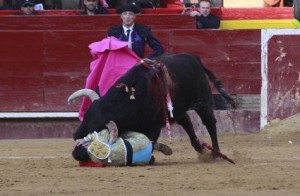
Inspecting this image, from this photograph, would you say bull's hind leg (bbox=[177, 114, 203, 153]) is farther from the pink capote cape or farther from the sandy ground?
the pink capote cape

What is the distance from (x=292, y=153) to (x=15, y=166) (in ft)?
8.33

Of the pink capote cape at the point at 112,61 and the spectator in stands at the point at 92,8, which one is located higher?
the pink capote cape at the point at 112,61

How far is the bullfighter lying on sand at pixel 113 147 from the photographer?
7.64 meters

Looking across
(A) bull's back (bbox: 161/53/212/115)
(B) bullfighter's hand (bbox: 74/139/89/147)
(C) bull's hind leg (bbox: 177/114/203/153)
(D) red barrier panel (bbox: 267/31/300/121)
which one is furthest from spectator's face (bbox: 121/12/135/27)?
(D) red barrier panel (bbox: 267/31/300/121)

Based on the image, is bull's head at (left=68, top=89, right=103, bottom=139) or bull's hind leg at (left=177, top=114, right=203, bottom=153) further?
bull's hind leg at (left=177, top=114, right=203, bottom=153)

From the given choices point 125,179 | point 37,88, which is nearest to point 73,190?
point 125,179

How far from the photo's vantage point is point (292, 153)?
30.4 feet

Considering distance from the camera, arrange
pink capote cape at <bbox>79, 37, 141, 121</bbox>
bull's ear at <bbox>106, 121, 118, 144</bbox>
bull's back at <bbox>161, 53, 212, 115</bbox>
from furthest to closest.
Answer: pink capote cape at <bbox>79, 37, 141, 121</bbox> → bull's back at <bbox>161, 53, 212, 115</bbox> → bull's ear at <bbox>106, 121, 118, 144</bbox>

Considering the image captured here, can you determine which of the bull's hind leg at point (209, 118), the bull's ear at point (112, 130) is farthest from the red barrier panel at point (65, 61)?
the bull's ear at point (112, 130)

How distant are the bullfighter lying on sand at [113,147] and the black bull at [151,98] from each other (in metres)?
0.06

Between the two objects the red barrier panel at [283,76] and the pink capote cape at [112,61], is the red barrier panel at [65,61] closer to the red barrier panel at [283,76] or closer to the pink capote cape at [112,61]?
the red barrier panel at [283,76]

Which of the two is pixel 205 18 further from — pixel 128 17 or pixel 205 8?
pixel 128 17

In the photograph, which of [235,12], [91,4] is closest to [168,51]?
[91,4]

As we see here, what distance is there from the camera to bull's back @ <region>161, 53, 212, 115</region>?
317 inches
